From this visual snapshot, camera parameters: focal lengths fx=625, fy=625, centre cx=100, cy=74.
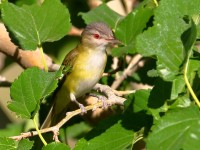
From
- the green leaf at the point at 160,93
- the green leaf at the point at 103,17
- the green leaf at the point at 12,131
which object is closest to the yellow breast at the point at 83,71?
the green leaf at the point at 12,131

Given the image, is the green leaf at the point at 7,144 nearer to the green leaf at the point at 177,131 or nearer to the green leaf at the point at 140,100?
the green leaf at the point at 140,100

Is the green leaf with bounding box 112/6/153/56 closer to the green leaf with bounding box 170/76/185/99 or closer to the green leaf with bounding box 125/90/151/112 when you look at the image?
the green leaf with bounding box 125/90/151/112

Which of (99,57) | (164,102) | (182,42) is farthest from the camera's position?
(99,57)

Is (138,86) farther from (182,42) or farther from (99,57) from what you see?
(182,42)

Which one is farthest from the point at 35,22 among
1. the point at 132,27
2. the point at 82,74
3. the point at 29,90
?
the point at 82,74

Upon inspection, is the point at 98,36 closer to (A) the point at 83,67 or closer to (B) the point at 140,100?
(A) the point at 83,67

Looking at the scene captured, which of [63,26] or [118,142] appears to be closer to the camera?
[118,142]

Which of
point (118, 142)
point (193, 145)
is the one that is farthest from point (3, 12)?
point (193, 145)
